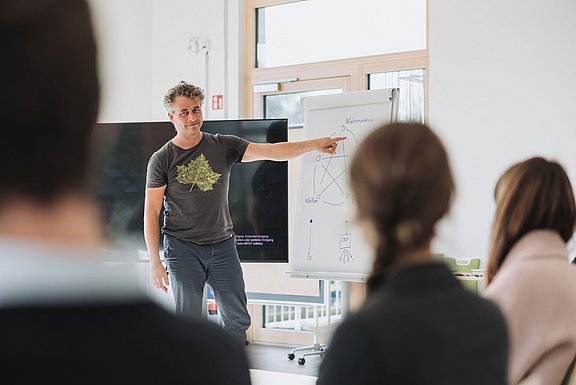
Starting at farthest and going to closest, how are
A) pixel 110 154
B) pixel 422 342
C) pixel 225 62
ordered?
pixel 225 62
pixel 110 154
pixel 422 342

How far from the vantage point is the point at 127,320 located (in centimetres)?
50

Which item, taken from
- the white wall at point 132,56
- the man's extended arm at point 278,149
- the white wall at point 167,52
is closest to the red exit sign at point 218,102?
the white wall at point 167,52

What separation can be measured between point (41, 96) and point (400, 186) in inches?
27.7

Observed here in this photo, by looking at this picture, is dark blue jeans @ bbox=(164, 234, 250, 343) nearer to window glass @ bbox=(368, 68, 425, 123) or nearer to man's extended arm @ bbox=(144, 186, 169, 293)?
man's extended arm @ bbox=(144, 186, 169, 293)

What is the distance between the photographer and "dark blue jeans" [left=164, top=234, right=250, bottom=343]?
4.04 m

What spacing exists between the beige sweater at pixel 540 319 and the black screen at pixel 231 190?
3.53 m

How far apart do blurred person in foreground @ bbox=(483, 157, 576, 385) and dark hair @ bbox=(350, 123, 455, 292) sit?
24.3 inches

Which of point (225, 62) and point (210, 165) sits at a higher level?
point (225, 62)

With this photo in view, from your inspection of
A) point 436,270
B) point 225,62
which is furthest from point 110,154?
point 436,270

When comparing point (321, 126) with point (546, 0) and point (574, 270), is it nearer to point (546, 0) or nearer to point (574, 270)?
point (546, 0)

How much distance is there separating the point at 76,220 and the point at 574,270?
150 centimetres

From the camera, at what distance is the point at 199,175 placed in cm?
411

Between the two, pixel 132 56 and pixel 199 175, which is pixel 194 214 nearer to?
pixel 199 175

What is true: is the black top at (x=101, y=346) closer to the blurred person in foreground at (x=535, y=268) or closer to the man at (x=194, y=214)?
the blurred person in foreground at (x=535, y=268)
